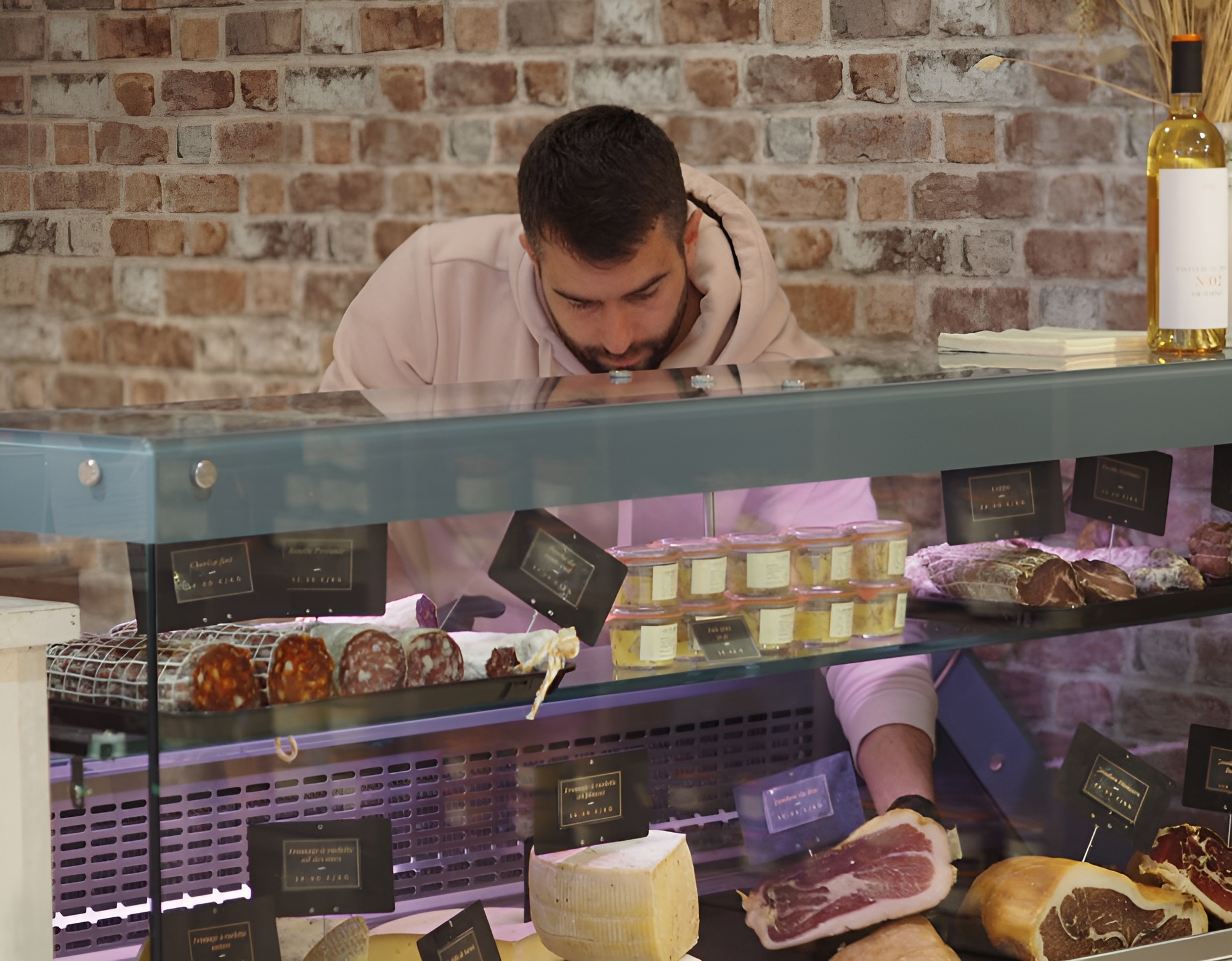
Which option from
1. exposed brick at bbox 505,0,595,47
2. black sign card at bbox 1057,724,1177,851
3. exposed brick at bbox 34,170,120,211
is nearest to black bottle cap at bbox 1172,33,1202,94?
black sign card at bbox 1057,724,1177,851

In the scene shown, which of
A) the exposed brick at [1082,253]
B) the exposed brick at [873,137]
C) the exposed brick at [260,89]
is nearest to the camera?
the exposed brick at [1082,253]

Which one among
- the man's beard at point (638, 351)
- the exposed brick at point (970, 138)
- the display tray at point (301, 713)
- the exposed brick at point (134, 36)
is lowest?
the display tray at point (301, 713)

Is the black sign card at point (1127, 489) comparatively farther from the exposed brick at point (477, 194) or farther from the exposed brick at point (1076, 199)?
the exposed brick at point (477, 194)

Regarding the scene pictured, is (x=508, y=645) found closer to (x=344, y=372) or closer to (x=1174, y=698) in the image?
(x=1174, y=698)

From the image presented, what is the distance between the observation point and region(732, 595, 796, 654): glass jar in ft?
3.92

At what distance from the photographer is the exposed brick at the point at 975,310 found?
2.34 m

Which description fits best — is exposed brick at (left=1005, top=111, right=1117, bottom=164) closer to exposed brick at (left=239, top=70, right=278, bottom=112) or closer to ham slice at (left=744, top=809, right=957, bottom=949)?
ham slice at (left=744, top=809, right=957, bottom=949)

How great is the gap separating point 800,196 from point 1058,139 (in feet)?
1.41

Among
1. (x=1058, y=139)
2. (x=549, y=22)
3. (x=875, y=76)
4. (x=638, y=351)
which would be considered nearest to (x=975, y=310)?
(x=1058, y=139)

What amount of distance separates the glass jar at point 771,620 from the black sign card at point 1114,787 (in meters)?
0.42

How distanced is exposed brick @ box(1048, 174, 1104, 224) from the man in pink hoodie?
1.44 ft

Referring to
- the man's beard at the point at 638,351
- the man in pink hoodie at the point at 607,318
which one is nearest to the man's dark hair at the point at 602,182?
the man in pink hoodie at the point at 607,318

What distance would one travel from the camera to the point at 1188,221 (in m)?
1.40

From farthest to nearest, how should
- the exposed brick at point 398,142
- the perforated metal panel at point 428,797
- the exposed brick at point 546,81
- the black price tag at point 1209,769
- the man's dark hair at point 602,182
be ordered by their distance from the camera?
the exposed brick at point 398,142
the exposed brick at point 546,81
the man's dark hair at point 602,182
the black price tag at point 1209,769
the perforated metal panel at point 428,797
